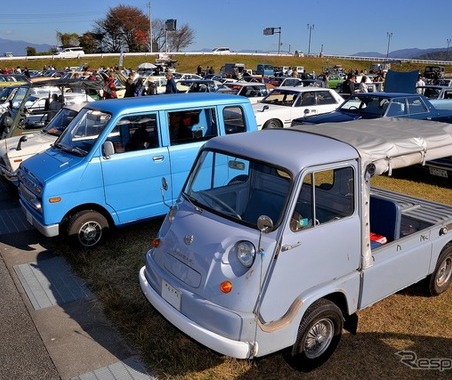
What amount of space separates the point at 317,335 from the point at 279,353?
0.39 meters

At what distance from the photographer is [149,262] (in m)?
3.86

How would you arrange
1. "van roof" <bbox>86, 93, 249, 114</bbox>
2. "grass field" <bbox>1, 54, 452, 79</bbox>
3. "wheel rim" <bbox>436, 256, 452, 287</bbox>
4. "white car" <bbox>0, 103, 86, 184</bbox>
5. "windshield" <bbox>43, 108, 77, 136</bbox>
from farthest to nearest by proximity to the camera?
"grass field" <bbox>1, 54, 452, 79</bbox>, "windshield" <bbox>43, 108, 77, 136</bbox>, "white car" <bbox>0, 103, 86, 184</bbox>, "van roof" <bbox>86, 93, 249, 114</bbox>, "wheel rim" <bbox>436, 256, 452, 287</bbox>

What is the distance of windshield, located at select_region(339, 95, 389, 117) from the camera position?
10.8 metres

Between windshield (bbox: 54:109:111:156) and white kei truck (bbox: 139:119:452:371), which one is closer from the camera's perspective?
white kei truck (bbox: 139:119:452:371)

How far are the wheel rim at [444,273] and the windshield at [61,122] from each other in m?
6.66

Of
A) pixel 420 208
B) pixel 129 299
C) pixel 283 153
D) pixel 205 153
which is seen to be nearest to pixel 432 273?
pixel 420 208

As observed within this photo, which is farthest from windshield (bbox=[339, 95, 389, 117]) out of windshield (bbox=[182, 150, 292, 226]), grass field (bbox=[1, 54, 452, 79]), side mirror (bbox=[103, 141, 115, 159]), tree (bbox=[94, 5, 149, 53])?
tree (bbox=[94, 5, 149, 53])

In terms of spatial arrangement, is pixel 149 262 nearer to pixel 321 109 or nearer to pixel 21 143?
pixel 21 143

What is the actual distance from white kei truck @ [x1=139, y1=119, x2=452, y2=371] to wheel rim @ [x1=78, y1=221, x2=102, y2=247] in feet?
6.76

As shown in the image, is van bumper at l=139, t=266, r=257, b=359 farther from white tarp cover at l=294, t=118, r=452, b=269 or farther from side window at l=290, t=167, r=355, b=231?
white tarp cover at l=294, t=118, r=452, b=269

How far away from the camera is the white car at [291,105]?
485 inches

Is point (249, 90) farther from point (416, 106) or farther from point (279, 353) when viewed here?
point (279, 353)

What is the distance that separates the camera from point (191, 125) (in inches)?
247

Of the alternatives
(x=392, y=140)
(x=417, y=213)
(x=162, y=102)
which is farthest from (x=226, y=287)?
(x=162, y=102)
